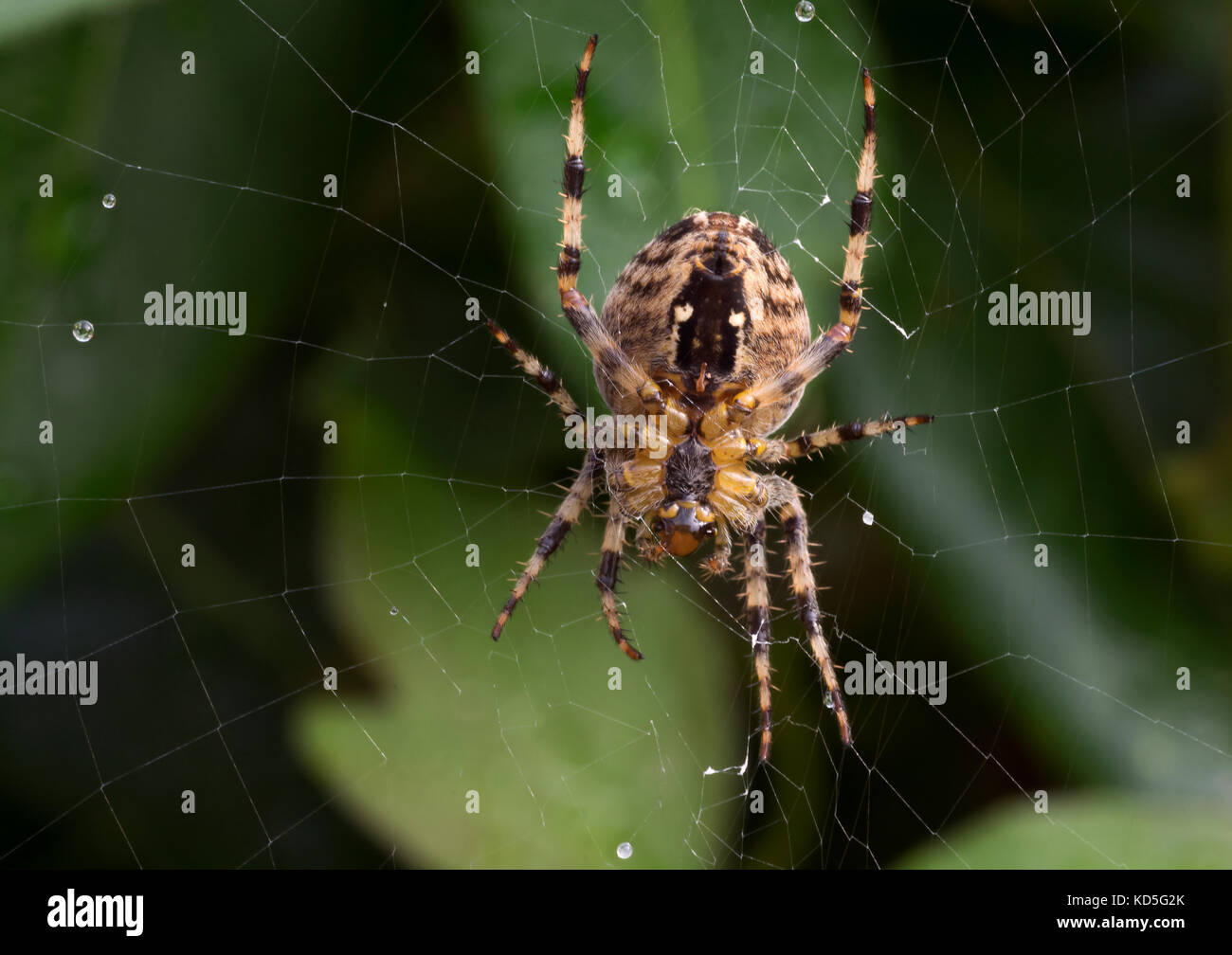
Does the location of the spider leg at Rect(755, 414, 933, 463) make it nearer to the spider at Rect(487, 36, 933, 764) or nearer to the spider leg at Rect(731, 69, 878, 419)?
the spider at Rect(487, 36, 933, 764)

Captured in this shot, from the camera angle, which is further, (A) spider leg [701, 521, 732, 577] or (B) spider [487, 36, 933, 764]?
(A) spider leg [701, 521, 732, 577]

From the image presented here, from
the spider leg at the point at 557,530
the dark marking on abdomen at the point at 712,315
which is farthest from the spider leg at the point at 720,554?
the dark marking on abdomen at the point at 712,315

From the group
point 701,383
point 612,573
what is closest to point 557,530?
point 612,573

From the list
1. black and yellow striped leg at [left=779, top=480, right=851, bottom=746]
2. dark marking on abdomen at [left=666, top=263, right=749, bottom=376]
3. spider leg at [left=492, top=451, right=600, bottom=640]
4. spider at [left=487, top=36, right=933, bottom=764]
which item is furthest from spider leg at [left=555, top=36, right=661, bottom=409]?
black and yellow striped leg at [left=779, top=480, right=851, bottom=746]

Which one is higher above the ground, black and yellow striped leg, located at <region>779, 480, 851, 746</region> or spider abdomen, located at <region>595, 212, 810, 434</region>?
spider abdomen, located at <region>595, 212, 810, 434</region>

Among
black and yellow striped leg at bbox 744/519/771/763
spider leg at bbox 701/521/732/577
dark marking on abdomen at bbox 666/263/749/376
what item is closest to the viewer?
dark marking on abdomen at bbox 666/263/749/376

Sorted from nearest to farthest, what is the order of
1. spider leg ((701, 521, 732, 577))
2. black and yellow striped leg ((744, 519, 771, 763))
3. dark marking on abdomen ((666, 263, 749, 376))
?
dark marking on abdomen ((666, 263, 749, 376))
black and yellow striped leg ((744, 519, 771, 763))
spider leg ((701, 521, 732, 577))

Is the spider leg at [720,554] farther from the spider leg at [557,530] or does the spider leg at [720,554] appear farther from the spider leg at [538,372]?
→ the spider leg at [538,372]
